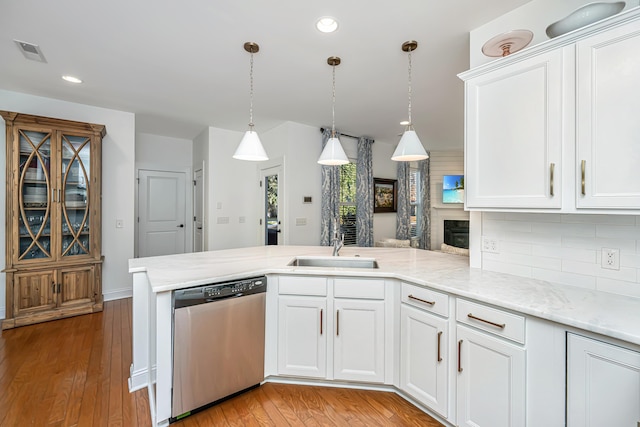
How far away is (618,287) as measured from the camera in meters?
1.46

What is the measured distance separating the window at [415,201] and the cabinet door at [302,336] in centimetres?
498

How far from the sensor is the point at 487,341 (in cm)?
143

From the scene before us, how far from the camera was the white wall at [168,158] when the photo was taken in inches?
198

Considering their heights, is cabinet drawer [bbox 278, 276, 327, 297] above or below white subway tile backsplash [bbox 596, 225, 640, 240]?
below

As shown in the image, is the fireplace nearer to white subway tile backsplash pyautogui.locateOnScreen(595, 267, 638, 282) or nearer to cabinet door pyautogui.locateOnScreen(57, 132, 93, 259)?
white subway tile backsplash pyautogui.locateOnScreen(595, 267, 638, 282)

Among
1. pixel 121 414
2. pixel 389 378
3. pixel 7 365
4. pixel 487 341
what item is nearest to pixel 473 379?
pixel 487 341

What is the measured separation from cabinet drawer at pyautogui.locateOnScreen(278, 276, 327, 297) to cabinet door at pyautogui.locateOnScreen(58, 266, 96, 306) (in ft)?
9.53

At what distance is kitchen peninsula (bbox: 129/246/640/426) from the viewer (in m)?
1.24

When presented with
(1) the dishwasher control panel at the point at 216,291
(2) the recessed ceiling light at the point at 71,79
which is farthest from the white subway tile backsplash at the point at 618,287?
(2) the recessed ceiling light at the point at 71,79

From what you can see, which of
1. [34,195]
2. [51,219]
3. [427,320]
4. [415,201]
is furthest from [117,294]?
Result: [415,201]

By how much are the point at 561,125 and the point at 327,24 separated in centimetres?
162

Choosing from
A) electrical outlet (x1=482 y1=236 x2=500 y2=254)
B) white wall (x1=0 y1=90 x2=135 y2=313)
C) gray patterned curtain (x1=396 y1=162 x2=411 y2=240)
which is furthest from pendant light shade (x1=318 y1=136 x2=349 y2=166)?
gray patterned curtain (x1=396 y1=162 x2=411 y2=240)

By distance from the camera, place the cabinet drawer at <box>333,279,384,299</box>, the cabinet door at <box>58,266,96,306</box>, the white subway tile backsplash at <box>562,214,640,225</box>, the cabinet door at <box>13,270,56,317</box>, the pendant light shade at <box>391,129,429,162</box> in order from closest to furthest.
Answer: the white subway tile backsplash at <box>562,214,640,225</box>
the cabinet drawer at <box>333,279,384,299</box>
the pendant light shade at <box>391,129,429,162</box>
the cabinet door at <box>13,270,56,317</box>
the cabinet door at <box>58,266,96,306</box>

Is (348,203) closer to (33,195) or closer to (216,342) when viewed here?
(216,342)
